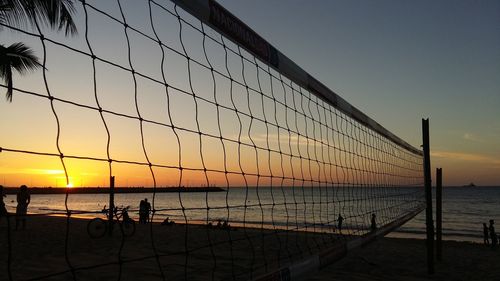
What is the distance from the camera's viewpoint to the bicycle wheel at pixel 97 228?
33.3ft

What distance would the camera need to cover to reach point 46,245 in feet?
29.3

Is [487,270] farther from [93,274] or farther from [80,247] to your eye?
[80,247]

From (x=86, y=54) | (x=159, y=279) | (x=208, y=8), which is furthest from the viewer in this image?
(x=159, y=279)

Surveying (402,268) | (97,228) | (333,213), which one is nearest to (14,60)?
(97,228)

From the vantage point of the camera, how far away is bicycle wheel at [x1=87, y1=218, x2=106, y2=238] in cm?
1014

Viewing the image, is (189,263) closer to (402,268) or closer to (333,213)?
(402,268)

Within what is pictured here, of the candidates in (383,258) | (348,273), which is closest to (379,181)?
(383,258)

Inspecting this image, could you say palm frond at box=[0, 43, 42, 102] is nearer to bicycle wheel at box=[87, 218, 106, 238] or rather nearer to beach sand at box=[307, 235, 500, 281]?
bicycle wheel at box=[87, 218, 106, 238]

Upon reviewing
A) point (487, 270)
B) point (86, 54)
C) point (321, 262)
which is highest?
point (86, 54)

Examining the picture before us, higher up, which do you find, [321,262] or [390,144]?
[390,144]

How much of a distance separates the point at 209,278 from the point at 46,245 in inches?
177

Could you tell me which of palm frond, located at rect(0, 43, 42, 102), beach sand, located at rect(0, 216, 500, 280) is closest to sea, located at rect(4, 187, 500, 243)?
beach sand, located at rect(0, 216, 500, 280)

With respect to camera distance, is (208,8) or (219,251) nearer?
(208,8)

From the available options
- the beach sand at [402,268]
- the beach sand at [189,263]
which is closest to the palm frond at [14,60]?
the beach sand at [189,263]
